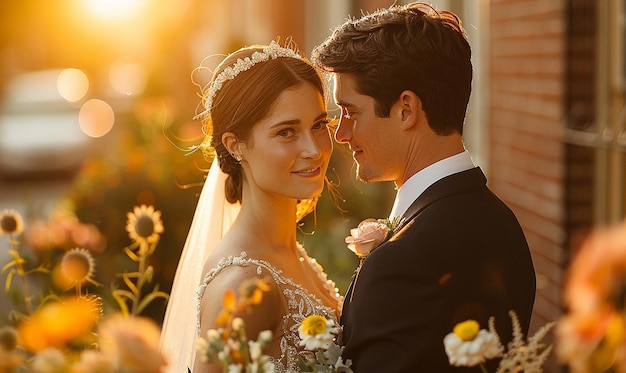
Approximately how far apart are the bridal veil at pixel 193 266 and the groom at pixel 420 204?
865mm

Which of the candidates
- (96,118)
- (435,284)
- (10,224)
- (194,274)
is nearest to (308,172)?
(194,274)

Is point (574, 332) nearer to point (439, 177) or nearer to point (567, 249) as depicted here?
point (439, 177)

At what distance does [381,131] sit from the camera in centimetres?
283

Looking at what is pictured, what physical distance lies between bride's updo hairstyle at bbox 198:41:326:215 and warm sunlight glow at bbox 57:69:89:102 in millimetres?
22236

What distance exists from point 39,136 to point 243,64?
63.5 feet

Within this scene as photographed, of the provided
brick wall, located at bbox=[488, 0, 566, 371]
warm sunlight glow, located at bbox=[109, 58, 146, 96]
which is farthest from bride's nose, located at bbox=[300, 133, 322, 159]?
warm sunlight glow, located at bbox=[109, 58, 146, 96]

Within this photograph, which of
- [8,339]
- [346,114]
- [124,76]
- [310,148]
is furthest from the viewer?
[124,76]

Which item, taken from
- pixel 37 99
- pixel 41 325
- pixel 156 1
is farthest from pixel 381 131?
pixel 156 1

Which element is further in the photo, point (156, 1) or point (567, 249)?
point (156, 1)

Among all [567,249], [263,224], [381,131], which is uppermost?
[381,131]

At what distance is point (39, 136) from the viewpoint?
21859 millimetres

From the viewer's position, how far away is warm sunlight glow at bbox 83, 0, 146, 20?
1483 inches

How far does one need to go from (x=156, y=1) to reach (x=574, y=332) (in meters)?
32.8

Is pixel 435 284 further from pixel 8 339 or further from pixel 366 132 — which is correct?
pixel 8 339
